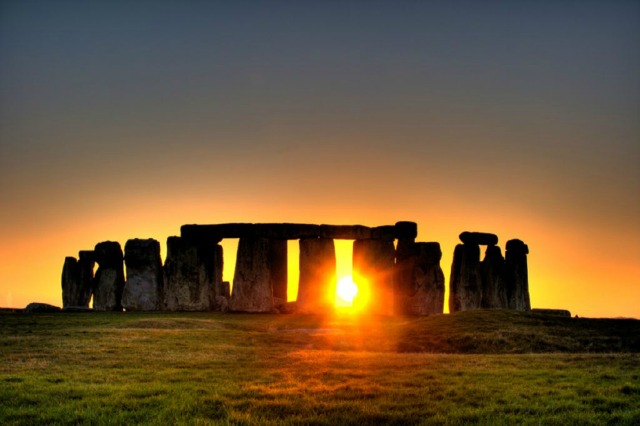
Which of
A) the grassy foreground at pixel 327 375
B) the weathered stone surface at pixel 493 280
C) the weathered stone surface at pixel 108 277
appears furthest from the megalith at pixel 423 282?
the weathered stone surface at pixel 108 277

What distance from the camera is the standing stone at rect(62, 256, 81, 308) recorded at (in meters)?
43.1

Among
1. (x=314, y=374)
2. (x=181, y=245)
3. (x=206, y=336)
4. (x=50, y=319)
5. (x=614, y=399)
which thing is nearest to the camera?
(x=614, y=399)

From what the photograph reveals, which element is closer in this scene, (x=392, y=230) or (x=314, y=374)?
(x=314, y=374)

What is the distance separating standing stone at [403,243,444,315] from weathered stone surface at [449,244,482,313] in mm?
897

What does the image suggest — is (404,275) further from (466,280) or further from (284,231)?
(284,231)

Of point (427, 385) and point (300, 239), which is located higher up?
point (300, 239)

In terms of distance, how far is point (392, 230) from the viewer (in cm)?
4047

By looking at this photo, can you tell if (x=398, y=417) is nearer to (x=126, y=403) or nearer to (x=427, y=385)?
(x=427, y=385)

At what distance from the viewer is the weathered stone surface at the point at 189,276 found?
39.2 metres

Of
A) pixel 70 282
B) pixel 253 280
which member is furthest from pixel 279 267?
pixel 70 282

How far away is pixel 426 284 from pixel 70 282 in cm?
2214

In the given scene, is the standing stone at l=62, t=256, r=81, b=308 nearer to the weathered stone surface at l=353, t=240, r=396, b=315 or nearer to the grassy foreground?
the grassy foreground

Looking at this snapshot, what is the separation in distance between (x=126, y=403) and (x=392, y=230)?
96.7 ft

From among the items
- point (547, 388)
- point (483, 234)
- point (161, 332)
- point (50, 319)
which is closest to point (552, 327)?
point (547, 388)
